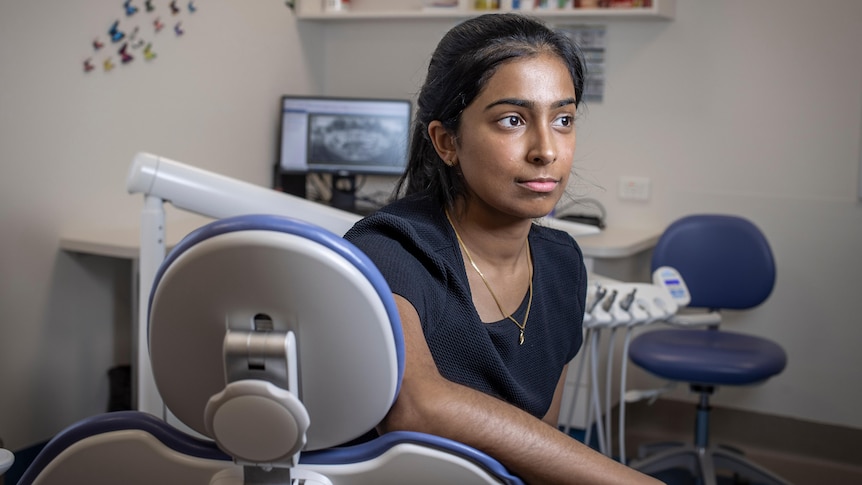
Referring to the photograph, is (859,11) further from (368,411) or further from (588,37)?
(368,411)

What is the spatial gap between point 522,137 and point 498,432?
380 mm

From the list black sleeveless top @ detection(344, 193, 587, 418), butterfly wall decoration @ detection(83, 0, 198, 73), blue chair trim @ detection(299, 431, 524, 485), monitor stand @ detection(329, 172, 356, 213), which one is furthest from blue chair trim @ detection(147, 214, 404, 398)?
monitor stand @ detection(329, 172, 356, 213)

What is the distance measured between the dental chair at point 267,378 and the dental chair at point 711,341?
1.80 m

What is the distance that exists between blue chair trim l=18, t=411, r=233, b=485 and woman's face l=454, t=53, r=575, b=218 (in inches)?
18.8

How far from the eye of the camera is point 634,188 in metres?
3.55

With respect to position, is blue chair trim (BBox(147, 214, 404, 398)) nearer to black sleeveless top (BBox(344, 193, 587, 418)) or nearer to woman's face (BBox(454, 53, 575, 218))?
black sleeveless top (BBox(344, 193, 587, 418))

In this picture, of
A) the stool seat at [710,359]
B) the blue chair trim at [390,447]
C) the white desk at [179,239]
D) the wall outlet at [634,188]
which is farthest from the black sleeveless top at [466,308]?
the wall outlet at [634,188]

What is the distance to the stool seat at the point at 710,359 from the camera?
2715 mm

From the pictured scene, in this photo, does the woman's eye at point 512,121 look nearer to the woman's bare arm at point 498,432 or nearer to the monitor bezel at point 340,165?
the woman's bare arm at point 498,432

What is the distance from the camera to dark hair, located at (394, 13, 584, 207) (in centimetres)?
117

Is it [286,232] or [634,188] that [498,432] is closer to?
[286,232]

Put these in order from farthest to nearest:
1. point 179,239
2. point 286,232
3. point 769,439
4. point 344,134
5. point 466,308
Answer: point 344,134, point 769,439, point 179,239, point 466,308, point 286,232

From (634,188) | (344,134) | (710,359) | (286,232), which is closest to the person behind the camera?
(286,232)

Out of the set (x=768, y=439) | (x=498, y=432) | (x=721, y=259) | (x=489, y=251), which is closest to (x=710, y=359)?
(x=721, y=259)
